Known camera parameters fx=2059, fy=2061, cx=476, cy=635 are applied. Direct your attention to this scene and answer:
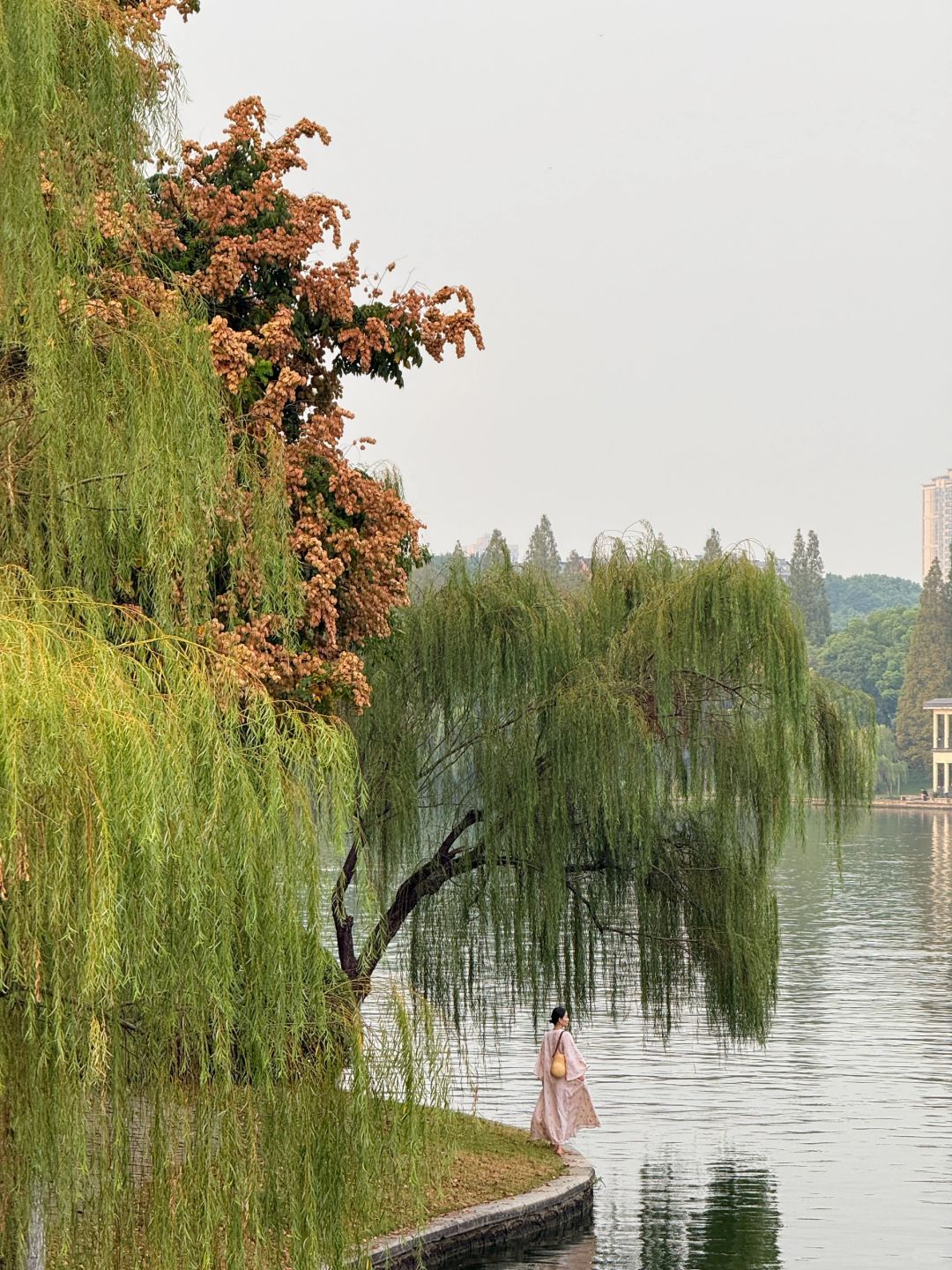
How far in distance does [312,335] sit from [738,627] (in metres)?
5.62

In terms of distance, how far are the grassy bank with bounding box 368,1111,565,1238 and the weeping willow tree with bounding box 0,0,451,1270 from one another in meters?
5.12

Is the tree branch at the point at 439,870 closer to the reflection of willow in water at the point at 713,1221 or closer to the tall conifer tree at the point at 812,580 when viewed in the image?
the reflection of willow in water at the point at 713,1221

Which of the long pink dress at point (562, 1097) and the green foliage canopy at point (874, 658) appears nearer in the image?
the long pink dress at point (562, 1097)

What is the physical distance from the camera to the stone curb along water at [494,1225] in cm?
1634

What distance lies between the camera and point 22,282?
1064 cm

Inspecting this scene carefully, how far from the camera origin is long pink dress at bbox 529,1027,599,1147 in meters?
21.0

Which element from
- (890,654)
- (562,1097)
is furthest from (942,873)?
(890,654)

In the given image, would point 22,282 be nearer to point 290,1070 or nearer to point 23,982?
point 23,982

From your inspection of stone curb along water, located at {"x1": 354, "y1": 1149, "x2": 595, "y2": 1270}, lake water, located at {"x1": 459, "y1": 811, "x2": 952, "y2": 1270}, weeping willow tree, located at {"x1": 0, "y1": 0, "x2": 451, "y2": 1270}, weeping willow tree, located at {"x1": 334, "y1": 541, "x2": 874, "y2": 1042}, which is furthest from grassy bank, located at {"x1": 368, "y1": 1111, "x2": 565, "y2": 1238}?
weeping willow tree, located at {"x1": 0, "y1": 0, "x2": 451, "y2": 1270}

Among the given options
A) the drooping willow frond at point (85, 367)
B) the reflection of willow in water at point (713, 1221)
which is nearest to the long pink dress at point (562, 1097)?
the reflection of willow in water at point (713, 1221)

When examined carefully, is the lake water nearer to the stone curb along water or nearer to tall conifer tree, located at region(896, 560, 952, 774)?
the stone curb along water

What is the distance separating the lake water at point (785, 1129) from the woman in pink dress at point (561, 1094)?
2.64ft

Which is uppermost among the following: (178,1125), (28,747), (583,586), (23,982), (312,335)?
(312,335)

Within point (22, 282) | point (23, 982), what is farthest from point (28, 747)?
point (22, 282)
